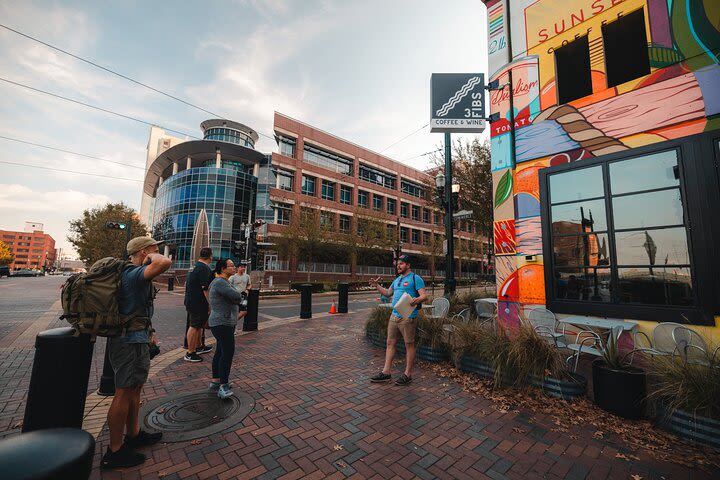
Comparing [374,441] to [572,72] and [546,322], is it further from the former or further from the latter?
[572,72]

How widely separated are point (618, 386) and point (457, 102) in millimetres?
7500

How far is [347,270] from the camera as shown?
1430 inches

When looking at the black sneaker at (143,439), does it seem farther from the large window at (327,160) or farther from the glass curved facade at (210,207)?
the glass curved facade at (210,207)

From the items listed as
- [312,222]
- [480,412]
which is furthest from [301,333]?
[312,222]

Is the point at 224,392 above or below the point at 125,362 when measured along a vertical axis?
below

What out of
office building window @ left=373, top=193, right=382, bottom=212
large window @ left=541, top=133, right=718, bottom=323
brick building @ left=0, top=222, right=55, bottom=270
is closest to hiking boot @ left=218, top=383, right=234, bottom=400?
large window @ left=541, top=133, right=718, bottom=323

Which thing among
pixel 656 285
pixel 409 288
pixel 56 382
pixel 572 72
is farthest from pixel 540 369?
pixel 572 72

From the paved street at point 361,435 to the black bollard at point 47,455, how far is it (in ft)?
5.13

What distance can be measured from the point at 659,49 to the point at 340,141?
3456 centimetres

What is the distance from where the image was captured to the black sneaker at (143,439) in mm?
2959

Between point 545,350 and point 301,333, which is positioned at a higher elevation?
point 545,350

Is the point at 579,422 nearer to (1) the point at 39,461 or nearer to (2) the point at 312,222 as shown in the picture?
(1) the point at 39,461

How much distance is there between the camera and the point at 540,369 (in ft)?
13.9

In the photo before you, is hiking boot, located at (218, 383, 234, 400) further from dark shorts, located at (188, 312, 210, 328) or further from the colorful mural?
the colorful mural
